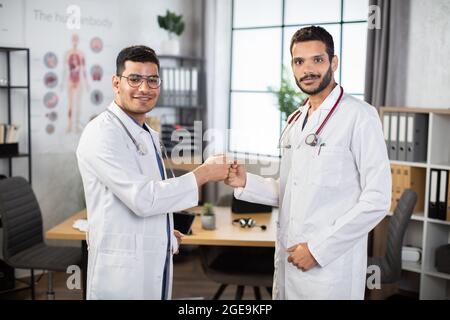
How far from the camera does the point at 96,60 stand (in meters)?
5.55

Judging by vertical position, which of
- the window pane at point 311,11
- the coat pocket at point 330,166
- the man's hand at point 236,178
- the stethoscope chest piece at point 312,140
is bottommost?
the man's hand at point 236,178

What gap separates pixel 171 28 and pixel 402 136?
2.61 meters

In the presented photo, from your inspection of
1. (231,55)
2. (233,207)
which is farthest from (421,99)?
(231,55)

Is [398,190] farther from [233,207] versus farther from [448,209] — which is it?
[233,207]

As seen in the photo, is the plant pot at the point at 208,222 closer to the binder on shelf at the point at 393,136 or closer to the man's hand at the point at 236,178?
the man's hand at the point at 236,178

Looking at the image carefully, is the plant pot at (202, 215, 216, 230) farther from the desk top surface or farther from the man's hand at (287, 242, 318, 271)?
the man's hand at (287, 242, 318, 271)

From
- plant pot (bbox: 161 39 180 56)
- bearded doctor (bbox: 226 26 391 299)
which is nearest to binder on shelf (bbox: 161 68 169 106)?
plant pot (bbox: 161 39 180 56)

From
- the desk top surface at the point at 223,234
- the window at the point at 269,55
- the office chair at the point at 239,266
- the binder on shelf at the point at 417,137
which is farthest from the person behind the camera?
the window at the point at 269,55

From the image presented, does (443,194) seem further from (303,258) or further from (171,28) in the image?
(171,28)

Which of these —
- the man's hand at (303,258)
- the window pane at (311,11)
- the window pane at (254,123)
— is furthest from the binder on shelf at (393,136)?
the man's hand at (303,258)

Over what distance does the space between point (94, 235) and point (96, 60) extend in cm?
358

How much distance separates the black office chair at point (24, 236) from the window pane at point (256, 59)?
107 inches

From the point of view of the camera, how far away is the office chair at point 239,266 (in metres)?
3.74
